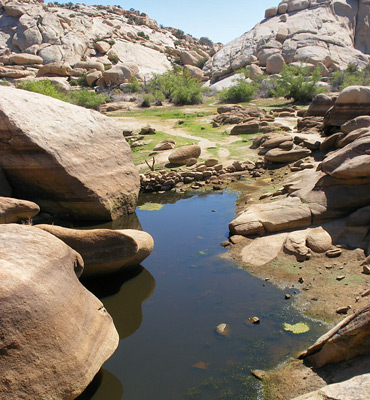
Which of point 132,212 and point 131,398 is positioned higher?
point 131,398

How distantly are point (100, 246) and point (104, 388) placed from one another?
7.36 ft

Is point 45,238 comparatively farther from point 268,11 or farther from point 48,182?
point 268,11

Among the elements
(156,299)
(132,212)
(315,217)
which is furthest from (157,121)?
(156,299)

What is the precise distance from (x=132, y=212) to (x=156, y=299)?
4.06m

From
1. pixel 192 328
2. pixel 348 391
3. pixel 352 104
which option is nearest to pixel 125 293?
pixel 192 328

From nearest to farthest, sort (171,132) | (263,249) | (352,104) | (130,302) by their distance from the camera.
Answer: (130,302)
(263,249)
(352,104)
(171,132)

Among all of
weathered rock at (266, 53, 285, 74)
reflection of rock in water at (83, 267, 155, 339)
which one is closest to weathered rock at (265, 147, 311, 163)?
reflection of rock in water at (83, 267, 155, 339)

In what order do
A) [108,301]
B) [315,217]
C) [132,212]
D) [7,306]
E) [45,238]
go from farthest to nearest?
[132,212] → [315,217] → [108,301] → [45,238] → [7,306]

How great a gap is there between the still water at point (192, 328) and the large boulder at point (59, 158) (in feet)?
6.34

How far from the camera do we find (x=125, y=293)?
19.9ft

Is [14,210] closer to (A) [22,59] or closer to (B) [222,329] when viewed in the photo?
(B) [222,329]

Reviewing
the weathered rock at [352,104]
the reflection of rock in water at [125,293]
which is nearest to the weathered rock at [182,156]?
the weathered rock at [352,104]

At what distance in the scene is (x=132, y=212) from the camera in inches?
381

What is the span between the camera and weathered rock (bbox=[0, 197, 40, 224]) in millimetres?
6711
